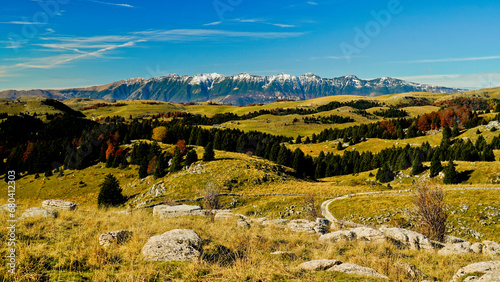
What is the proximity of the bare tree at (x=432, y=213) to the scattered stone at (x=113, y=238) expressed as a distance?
22267 millimetres

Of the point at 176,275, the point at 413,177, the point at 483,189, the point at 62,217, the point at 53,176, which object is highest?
the point at 176,275

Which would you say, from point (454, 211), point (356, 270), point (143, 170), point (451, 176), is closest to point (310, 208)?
point (454, 211)

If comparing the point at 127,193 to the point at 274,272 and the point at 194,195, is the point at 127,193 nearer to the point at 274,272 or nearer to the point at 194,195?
the point at 194,195

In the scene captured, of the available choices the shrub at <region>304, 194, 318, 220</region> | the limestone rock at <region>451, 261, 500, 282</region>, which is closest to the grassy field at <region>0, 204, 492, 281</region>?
the limestone rock at <region>451, 261, 500, 282</region>

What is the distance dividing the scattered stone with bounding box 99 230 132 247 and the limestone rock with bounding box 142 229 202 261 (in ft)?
5.68

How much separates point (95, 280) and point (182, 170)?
68.0 metres

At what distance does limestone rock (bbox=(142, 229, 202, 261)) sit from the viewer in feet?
29.6

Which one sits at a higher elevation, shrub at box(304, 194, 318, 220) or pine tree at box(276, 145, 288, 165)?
shrub at box(304, 194, 318, 220)

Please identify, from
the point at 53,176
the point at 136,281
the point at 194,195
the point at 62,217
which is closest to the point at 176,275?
the point at 136,281

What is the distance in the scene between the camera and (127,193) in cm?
7069

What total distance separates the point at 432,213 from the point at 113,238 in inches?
919

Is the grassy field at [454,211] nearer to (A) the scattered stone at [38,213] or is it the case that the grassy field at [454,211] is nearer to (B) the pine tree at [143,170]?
(A) the scattered stone at [38,213]

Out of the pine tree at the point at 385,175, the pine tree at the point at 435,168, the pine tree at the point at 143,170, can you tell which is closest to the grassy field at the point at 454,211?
the pine tree at the point at 435,168

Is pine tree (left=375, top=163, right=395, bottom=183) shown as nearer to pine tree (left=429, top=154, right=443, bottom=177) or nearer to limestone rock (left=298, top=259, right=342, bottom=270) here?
pine tree (left=429, top=154, right=443, bottom=177)
